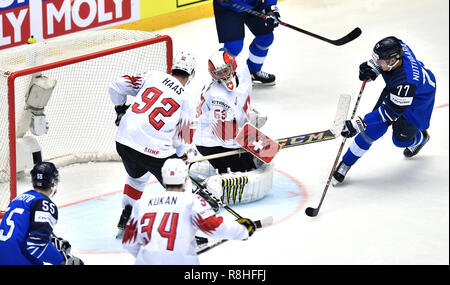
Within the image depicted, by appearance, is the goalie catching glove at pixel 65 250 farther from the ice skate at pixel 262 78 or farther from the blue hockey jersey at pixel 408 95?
the ice skate at pixel 262 78

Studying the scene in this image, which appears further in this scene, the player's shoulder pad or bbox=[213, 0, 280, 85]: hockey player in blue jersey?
bbox=[213, 0, 280, 85]: hockey player in blue jersey

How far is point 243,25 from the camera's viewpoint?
25.3ft

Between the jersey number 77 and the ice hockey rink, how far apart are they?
0.68 m

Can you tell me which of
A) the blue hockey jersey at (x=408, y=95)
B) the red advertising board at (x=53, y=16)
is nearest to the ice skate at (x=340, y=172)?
the blue hockey jersey at (x=408, y=95)

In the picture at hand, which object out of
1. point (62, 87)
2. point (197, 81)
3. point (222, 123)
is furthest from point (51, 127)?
point (197, 81)

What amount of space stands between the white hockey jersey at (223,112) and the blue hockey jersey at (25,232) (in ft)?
5.32

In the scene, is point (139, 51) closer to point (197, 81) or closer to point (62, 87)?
point (62, 87)

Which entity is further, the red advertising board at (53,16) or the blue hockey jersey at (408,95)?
the red advertising board at (53,16)

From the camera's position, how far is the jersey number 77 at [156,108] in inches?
211

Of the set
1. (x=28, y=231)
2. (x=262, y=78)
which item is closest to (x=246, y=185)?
(x=28, y=231)

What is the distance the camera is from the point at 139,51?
642cm

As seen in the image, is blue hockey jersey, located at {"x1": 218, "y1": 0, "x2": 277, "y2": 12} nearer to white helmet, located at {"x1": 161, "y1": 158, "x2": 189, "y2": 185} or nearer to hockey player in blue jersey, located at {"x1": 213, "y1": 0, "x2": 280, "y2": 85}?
hockey player in blue jersey, located at {"x1": 213, "y1": 0, "x2": 280, "y2": 85}

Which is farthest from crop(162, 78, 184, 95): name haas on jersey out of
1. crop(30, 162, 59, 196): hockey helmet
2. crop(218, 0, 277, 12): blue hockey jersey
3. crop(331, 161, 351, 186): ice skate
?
crop(218, 0, 277, 12): blue hockey jersey

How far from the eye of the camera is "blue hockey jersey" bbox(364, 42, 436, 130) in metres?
5.94
